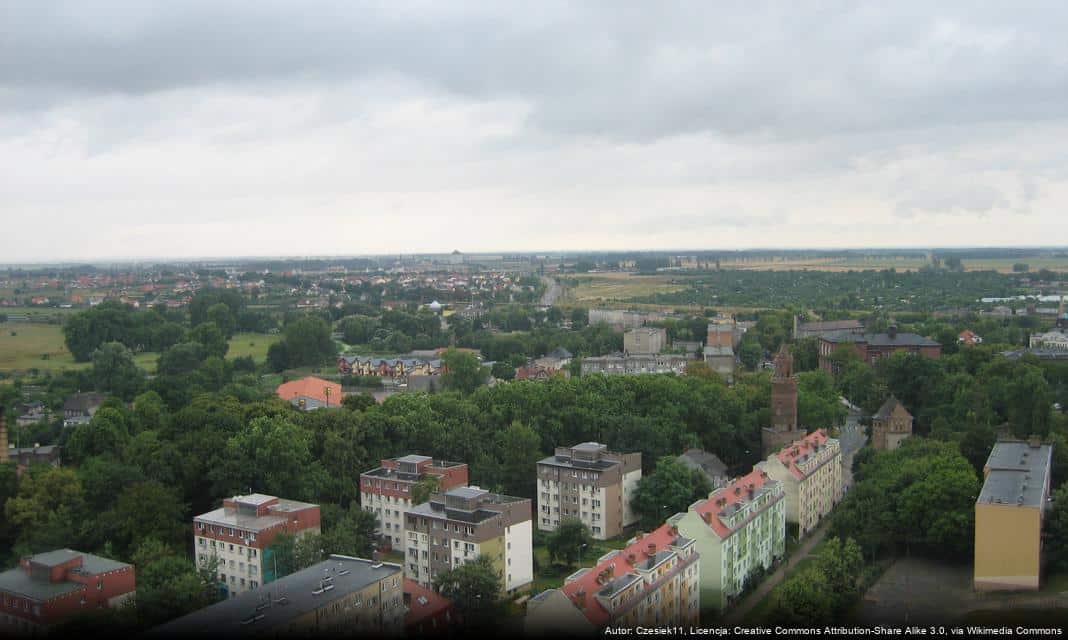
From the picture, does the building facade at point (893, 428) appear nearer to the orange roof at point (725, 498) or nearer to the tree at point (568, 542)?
the orange roof at point (725, 498)

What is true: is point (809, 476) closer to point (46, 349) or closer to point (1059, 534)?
point (1059, 534)

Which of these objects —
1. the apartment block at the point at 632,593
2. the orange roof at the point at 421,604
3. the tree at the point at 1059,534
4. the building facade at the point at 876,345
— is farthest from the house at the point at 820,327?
the orange roof at the point at 421,604

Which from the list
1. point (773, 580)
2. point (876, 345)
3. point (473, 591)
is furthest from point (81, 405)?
point (876, 345)

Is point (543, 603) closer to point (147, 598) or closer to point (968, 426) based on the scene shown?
point (147, 598)

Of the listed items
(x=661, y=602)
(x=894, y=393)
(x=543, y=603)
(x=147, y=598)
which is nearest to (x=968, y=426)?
(x=894, y=393)

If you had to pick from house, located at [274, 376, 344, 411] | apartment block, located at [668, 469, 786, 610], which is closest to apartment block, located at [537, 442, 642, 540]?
apartment block, located at [668, 469, 786, 610]
